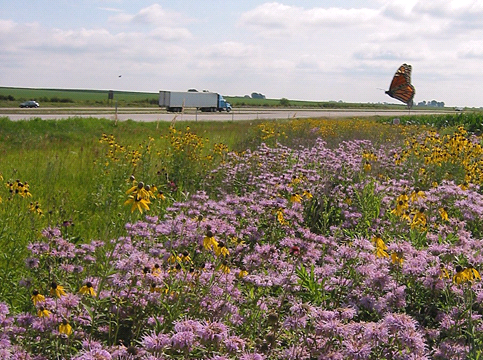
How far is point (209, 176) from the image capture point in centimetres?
770

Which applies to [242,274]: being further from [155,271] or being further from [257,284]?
[155,271]

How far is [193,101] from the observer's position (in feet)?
164

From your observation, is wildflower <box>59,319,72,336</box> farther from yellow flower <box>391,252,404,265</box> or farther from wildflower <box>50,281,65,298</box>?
yellow flower <box>391,252,404,265</box>

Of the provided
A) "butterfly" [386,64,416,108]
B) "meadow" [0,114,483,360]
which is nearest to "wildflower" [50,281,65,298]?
"meadow" [0,114,483,360]

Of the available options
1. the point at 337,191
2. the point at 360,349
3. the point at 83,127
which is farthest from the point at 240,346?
the point at 83,127

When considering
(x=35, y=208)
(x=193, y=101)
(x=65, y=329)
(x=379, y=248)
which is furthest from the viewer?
(x=193, y=101)

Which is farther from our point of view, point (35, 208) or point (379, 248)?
Result: point (35, 208)

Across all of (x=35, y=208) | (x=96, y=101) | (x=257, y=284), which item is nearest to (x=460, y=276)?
(x=257, y=284)

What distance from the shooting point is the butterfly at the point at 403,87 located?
10.6 m

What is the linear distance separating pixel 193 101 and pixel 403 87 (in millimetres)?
40534

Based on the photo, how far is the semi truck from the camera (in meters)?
47.2

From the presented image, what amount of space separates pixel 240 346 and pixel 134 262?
1050mm

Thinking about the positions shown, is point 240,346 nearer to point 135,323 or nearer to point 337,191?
point 135,323

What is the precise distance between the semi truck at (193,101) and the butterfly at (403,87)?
3728 cm
